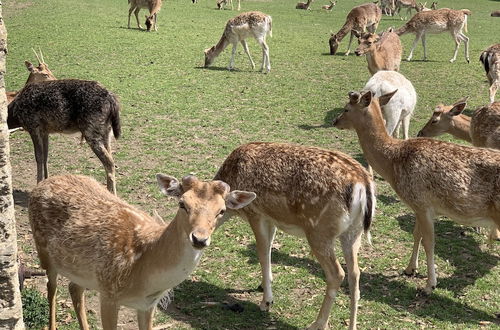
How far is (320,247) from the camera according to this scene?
16.0 feet

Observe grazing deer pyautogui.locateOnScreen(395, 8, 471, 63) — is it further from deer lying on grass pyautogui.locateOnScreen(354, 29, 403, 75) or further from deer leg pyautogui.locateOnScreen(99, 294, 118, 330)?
deer leg pyautogui.locateOnScreen(99, 294, 118, 330)

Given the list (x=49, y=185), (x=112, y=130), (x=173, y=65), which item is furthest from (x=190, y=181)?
(x=173, y=65)

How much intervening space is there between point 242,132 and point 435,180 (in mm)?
5352

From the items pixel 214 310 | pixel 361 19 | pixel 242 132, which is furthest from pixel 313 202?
pixel 361 19

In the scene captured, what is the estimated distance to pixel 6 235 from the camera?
368 centimetres

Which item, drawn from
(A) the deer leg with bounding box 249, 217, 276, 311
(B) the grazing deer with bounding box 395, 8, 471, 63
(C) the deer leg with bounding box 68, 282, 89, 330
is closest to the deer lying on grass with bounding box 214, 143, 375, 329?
(A) the deer leg with bounding box 249, 217, 276, 311

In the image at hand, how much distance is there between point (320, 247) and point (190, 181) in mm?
1485

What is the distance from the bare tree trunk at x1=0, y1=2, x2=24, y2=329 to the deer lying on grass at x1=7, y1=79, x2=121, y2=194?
3.88 meters

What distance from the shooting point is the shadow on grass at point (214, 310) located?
511 cm

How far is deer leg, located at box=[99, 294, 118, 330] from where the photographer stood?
4.09 m

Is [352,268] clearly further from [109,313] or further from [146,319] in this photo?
[109,313]

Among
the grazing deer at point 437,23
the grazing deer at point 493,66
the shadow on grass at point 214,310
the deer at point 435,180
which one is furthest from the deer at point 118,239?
the grazing deer at point 437,23

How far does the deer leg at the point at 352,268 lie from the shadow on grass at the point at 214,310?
58cm

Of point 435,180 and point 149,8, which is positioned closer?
point 435,180
